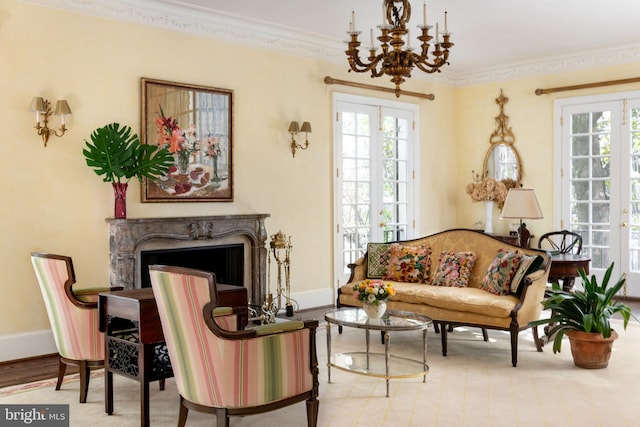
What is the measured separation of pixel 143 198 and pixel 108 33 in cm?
147

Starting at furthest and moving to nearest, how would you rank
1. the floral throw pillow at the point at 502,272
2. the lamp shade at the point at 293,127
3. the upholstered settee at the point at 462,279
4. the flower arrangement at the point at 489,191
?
the flower arrangement at the point at 489,191 → the lamp shade at the point at 293,127 → the floral throw pillow at the point at 502,272 → the upholstered settee at the point at 462,279

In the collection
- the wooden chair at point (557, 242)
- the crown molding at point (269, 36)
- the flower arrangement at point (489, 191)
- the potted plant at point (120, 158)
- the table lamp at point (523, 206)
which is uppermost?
the crown molding at point (269, 36)

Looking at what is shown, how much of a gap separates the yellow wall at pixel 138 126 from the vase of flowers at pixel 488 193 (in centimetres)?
25

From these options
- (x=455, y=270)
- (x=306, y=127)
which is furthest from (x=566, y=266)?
(x=306, y=127)

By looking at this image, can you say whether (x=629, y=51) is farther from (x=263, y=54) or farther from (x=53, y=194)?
(x=53, y=194)

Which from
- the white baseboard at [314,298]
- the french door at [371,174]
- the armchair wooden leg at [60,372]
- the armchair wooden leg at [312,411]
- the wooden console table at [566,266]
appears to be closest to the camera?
the armchair wooden leg at [312,411]

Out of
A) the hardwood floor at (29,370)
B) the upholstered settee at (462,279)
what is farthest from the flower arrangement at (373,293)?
the hardwood floor at (29,370)

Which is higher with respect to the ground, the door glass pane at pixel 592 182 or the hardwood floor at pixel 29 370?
the door glass pane at pixel 592 182

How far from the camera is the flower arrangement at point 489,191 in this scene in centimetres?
855

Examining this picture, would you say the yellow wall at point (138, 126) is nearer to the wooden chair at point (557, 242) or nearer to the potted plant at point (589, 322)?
the wooden chair at point (557, 242)

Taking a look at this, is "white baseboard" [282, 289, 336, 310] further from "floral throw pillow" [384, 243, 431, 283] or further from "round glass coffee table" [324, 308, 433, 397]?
"round glass coffee table" [324, 308, 433, 397]

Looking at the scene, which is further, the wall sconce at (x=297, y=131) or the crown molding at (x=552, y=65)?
the crown molding at (x=552, y=65)

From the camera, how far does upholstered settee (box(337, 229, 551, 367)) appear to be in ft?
16.5

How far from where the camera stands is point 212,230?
20.0 ft
